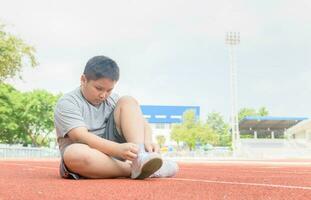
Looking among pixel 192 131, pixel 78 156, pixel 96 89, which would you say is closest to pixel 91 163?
pixel 78 156

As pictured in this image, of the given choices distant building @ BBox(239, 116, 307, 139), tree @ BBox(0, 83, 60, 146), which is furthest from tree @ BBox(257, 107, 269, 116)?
tree @ BBox(0, 83, 60, 146)

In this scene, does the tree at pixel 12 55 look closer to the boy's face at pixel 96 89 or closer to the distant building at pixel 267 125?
the boy's face at pixel 96 89

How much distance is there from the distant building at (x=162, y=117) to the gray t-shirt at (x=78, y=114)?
74489 millimetres

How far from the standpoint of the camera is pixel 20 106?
38.9 metres

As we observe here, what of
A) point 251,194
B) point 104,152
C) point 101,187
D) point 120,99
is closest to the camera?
point 251,194

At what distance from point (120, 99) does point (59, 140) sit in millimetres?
554

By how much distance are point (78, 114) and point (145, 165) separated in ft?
2.06

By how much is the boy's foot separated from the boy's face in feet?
1.80

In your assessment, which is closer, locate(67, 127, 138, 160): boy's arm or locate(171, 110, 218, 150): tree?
locate(67, 127, 138, 160): boy's arm

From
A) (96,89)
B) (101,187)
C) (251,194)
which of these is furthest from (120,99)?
(251,194)

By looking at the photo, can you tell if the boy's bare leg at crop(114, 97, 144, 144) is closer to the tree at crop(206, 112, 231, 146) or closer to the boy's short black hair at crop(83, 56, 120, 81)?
the boy's short black hair at crop(83, 56, 120, 81)

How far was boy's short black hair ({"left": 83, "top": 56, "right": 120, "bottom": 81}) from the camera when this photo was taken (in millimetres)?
3523

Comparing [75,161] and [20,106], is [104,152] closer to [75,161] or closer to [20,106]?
[75,161]

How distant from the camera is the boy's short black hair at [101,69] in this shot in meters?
3.52
